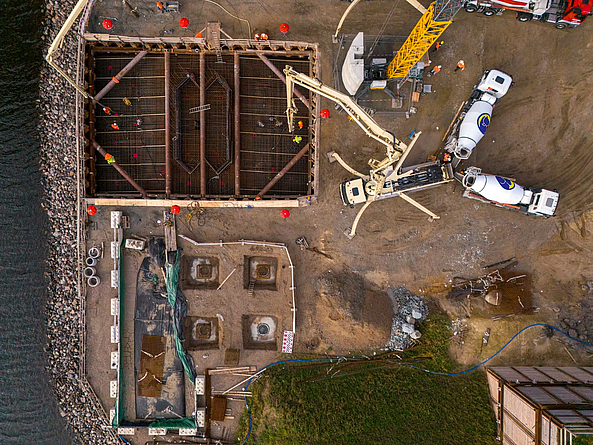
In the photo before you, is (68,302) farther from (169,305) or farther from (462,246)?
(462,246)

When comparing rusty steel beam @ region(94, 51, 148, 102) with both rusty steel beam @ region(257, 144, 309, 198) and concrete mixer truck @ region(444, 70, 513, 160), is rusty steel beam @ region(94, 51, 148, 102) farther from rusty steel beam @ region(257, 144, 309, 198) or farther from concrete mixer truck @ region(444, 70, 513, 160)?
concrete mixer truck @ region(444, 70, 513, 160)

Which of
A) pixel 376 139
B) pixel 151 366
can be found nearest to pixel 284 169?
pixel 376 139

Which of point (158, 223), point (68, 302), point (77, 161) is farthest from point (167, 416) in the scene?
point (77, 161)

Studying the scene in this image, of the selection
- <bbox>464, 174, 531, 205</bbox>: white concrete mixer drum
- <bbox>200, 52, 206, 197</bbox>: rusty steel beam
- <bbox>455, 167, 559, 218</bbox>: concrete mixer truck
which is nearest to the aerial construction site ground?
<bbox>455, 167, 559, 218</bbox>: concrete mixer truck

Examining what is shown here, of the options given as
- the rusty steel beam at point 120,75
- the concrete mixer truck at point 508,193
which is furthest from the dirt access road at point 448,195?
the rusty steel beam at point 120,75

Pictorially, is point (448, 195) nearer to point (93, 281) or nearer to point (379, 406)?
point (379, 406)

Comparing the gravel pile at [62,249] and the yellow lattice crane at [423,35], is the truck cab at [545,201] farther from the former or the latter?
the gravel pile at [62,249]
